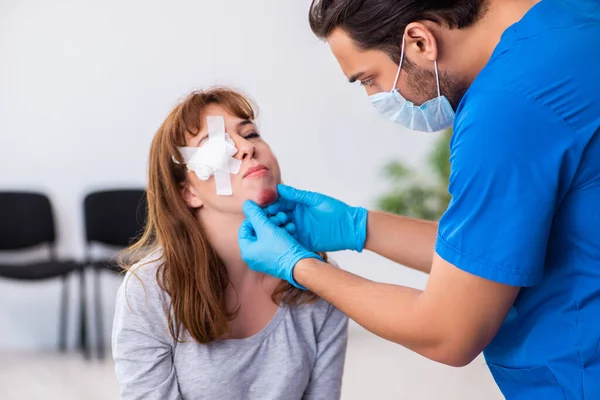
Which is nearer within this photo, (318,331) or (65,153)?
(318,331)

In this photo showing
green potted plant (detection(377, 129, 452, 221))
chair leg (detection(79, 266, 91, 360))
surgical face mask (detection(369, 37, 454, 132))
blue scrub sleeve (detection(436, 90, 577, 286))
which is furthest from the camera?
green potted plant (detection(377, 129, 452, 221))

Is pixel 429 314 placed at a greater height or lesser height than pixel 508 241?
lesser

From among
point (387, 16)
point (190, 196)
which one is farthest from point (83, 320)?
point (387, 16)

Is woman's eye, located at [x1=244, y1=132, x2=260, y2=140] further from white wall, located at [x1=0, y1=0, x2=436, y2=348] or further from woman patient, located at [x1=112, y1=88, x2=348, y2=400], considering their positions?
white wall, located at [x1=0, y1=0, x2=436, y2=348]

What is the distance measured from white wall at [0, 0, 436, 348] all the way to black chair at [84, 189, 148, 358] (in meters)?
0.14

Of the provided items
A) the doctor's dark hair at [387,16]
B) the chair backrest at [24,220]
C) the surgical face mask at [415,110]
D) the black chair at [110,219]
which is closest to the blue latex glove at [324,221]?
the surgical face mask at [415,110]

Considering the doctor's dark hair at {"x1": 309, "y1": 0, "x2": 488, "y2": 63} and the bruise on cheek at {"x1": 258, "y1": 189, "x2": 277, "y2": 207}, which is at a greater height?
the doctor's dark hair at {"x1": 309, "y1": 0, "x2": 488, "y2": 63}

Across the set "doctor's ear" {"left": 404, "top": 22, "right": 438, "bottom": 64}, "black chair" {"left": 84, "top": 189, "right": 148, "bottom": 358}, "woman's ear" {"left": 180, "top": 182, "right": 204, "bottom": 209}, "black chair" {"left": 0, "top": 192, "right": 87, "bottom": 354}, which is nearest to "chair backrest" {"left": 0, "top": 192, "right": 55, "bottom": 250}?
"black chair" {"left": 0, "top": 192, "right": 87, "bottom": 354}

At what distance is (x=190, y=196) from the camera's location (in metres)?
1.68

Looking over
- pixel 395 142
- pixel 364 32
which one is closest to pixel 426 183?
pixel 395 142

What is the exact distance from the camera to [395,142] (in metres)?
4.12

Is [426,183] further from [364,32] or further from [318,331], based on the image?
[364,32]

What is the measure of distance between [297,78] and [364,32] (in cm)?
283

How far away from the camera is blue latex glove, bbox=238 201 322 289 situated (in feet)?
4.56
